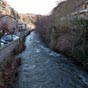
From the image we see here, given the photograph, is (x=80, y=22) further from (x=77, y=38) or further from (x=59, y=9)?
(x=59, y=9)

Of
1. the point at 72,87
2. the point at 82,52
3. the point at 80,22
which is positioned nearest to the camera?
the point at 72,87

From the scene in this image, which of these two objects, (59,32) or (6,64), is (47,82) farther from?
(59,32)

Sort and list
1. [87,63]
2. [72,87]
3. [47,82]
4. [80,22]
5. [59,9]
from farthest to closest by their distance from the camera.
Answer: [59,9], [80,22], [87,63], [47,82], [72,87]

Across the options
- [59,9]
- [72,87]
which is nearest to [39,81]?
[72,87]

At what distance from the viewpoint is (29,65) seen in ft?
92.2

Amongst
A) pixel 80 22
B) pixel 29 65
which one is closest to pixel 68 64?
pixel 29 65

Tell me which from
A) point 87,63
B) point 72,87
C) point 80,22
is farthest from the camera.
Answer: point 80,22

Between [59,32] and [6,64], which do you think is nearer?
[6,64]

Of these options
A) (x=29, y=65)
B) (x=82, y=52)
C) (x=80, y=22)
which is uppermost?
(x=80, y=22)

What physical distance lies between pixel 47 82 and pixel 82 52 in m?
7.84

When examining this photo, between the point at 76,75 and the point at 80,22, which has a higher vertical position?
the point at 80,22

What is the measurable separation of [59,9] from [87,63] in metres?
49.8

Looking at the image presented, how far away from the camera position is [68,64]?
27.7 metres

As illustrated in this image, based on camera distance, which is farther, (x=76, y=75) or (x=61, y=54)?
(x=61, y=54)
